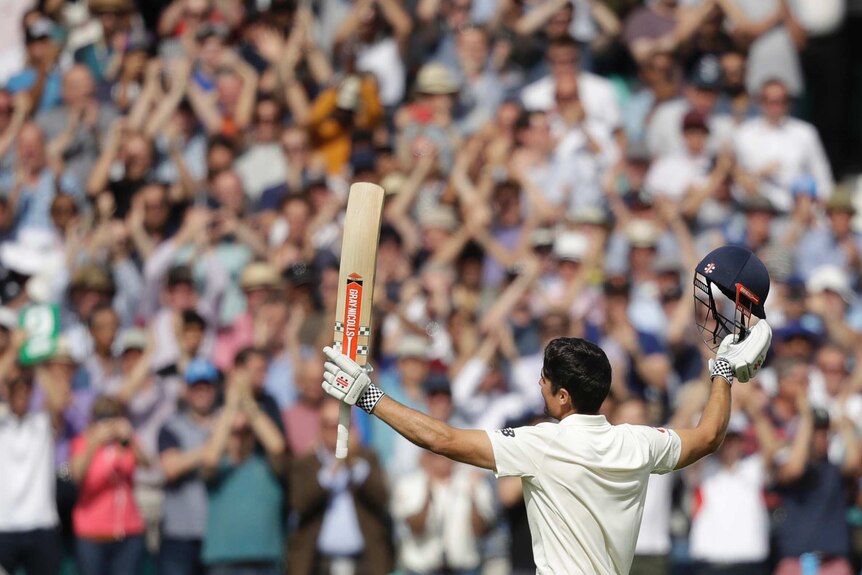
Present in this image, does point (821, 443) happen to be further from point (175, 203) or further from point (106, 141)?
point (106, 141)

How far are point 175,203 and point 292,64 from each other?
1985mm

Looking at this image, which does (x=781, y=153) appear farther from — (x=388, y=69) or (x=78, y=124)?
(x=78, y=124)

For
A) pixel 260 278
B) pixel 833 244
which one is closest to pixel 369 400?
pixel 260 278

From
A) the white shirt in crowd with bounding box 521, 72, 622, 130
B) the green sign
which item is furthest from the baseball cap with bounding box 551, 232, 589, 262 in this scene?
the green sign

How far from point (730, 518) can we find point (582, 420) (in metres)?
5.09

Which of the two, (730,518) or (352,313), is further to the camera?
(730,518)

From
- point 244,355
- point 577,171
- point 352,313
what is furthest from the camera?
point 577,171

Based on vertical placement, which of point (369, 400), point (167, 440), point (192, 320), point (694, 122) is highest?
point (694, 122)

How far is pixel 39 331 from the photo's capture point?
487 inches

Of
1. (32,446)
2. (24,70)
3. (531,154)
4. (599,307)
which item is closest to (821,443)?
(599,307)

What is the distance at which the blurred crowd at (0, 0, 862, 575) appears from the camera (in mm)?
11359

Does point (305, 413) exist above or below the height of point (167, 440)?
above

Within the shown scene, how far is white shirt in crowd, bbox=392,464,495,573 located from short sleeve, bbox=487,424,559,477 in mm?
4631

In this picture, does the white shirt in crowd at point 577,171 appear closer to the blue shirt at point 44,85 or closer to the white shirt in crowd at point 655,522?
the white shirt in crowd at point 655,522
